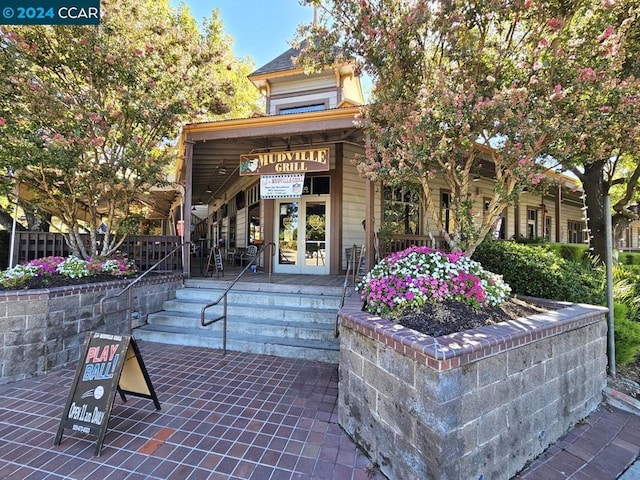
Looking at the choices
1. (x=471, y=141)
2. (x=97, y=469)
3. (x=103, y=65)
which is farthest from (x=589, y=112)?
(x=103, y=65)

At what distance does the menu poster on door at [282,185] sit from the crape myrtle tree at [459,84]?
231 centimetres

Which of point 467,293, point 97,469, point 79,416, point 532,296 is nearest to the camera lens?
point 97,469

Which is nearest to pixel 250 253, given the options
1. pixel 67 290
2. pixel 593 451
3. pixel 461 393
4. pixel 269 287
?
pixel 269 287

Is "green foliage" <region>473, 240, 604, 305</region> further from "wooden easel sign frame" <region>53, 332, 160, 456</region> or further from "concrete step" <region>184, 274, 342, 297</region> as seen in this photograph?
"wooden easel sign frame" <region>53, 332, 160, 456</region>

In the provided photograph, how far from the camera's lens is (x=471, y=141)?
3623 mm

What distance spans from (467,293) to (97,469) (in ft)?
11.0

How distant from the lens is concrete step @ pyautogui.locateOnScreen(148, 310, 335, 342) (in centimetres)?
455

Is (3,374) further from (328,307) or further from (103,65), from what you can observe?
(103,65)

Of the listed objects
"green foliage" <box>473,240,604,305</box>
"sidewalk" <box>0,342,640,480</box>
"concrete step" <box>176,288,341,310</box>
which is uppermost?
"green foliage" <box>473,240,604,305</box>

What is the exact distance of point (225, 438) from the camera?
2576 mm

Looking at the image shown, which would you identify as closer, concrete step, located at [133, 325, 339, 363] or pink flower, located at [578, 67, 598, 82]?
pink flower, located at [578, 67, 598, 82]

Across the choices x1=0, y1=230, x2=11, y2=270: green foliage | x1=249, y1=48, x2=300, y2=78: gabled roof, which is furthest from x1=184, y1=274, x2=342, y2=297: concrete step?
x1=249, y1=48, x2=300, y2=78: gabled roof

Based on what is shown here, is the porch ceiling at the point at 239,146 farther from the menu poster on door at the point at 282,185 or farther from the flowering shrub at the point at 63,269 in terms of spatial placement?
the flowering shrub at the point at 63,269

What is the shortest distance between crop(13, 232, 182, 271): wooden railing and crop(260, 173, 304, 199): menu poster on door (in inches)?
82.6
